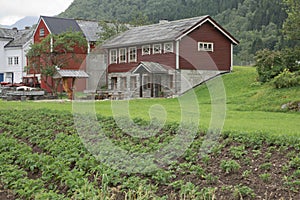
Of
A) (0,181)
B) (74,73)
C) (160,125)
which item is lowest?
(0,181)

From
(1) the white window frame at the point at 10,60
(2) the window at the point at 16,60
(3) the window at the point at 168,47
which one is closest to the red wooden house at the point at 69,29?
(2) the window at the point at 16,60

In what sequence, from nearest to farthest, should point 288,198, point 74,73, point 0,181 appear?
point 288,198 < point 0,181 < point 74,73

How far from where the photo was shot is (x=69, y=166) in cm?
1041

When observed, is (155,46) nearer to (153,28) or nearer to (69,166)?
(153,28)

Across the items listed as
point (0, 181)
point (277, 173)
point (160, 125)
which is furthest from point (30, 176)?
point (277, 173)

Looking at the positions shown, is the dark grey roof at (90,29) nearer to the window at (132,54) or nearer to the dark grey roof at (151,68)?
the window at (132,54)

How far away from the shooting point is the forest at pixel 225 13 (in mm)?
70125

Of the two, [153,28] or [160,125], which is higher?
[153,28]

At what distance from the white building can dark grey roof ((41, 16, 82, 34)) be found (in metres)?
6.82

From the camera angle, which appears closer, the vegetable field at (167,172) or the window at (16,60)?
the vegetable field at (167,172)

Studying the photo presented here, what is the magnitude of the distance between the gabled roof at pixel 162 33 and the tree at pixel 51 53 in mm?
3014

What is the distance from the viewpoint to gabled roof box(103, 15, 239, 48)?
31.6 meters

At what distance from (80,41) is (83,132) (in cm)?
2491

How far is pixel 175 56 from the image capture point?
3159 cm
